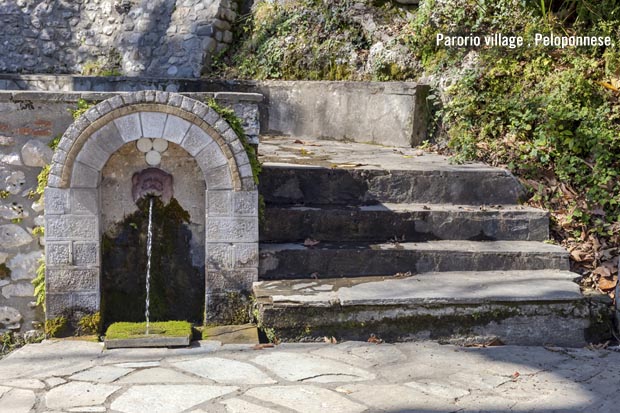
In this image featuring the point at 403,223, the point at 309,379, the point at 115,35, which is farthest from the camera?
the point at 115,35

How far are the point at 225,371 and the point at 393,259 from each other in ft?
5.26

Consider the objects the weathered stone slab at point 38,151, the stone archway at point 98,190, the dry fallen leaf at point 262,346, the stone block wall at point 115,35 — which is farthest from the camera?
the stone block wall at point 115,35

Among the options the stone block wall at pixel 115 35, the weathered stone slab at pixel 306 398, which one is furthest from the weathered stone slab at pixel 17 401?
the stone block wall at pixel 115 35

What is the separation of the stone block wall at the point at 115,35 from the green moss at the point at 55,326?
5849 millimetres

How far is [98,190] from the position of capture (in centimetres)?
470

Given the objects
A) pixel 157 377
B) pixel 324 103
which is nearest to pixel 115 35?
pixel 324 103

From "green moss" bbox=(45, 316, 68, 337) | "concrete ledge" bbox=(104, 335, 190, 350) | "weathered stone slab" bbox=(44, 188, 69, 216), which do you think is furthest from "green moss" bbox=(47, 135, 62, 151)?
"concrete ledge" bbox=(104, 335, 190, 350)

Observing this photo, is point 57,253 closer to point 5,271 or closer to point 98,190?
point 98,190

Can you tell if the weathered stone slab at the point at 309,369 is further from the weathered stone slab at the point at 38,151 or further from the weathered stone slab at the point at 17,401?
the weathered stone slab at the point at 38,151

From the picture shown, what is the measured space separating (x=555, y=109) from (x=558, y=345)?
225 centimetres

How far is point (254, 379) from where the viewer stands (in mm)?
3740

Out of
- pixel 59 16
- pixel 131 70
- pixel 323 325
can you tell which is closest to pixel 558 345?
pixel 323 325

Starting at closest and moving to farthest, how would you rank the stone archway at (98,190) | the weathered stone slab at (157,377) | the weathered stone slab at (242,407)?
the weathered stone slab at (242,407) < the weathered stone slab at (157,377) < the stone archway at (98,190)

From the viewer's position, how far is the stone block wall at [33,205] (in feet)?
15.1
